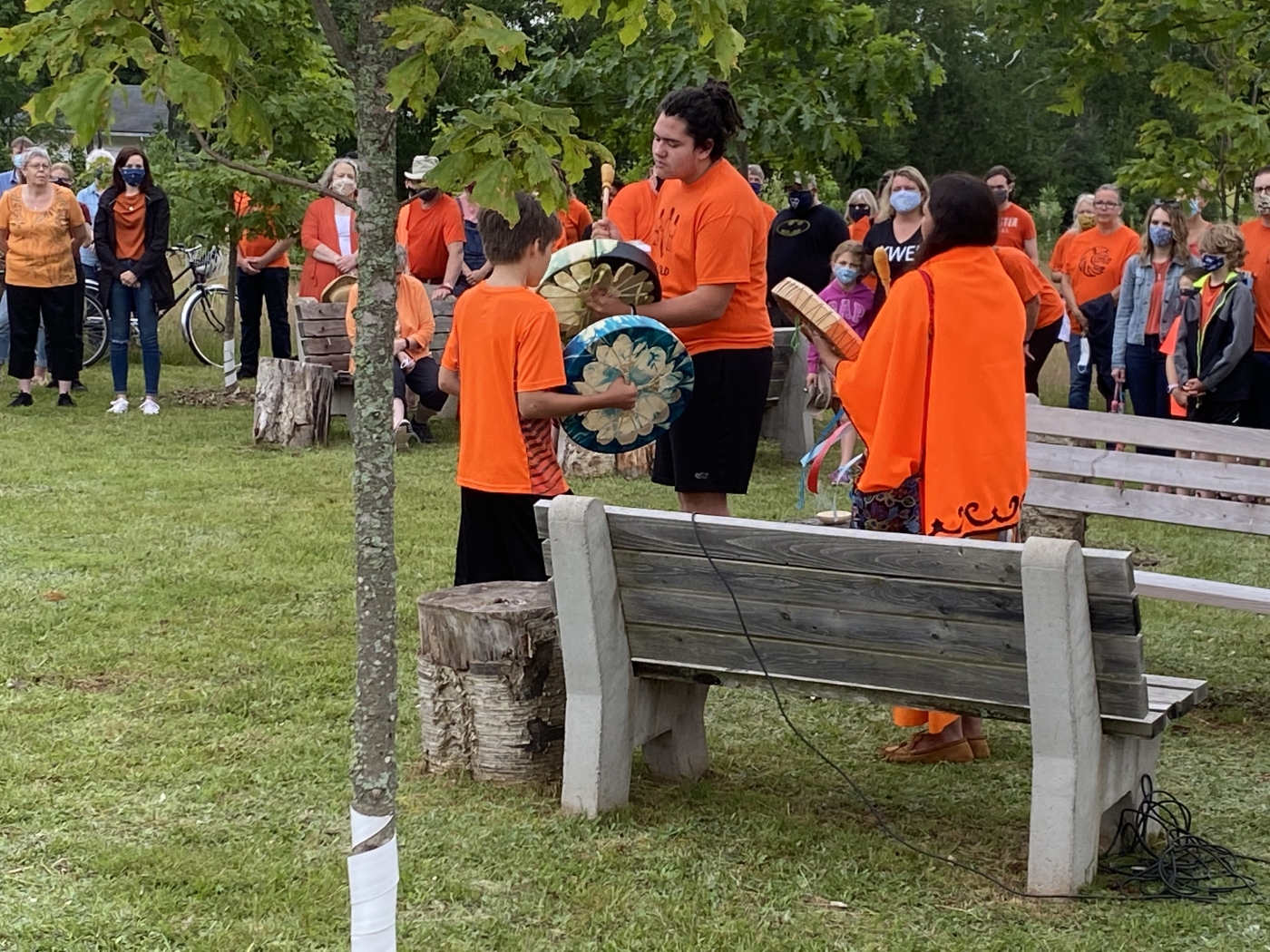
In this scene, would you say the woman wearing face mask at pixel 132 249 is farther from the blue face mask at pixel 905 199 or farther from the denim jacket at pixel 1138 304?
the denim jacket at pixel 1138 304

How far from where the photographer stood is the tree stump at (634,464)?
439 inches

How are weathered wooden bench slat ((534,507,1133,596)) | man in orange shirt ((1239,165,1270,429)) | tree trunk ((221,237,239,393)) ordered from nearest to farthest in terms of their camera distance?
weathered wooden bench slat ((534,507,1133,596)) < man in orange shirt ((1239,165,1270,429)) < tree trunk ((221,237,239,393))

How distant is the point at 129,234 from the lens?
13.0m

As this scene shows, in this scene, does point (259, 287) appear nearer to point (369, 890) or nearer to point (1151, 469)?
point (1151, 469)

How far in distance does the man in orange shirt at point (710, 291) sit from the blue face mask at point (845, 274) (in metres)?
5.24

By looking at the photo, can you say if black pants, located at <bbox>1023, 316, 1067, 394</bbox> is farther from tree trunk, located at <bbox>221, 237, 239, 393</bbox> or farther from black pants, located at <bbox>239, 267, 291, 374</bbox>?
tree trunk, located at <bbox>221, 237, 239, 393</bbox>

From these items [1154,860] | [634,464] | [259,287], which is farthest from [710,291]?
[259,287]

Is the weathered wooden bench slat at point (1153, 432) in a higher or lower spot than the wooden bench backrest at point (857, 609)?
higher

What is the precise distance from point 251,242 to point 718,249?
9459 millimetres

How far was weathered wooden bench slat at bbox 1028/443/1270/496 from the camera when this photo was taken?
6102mm

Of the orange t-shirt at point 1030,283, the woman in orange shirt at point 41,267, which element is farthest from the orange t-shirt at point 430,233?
the orange t-shirt at point 1030,283

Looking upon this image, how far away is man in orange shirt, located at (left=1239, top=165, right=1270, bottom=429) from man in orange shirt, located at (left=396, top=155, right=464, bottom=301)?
19.3 ft

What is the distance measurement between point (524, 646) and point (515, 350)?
1.01 m

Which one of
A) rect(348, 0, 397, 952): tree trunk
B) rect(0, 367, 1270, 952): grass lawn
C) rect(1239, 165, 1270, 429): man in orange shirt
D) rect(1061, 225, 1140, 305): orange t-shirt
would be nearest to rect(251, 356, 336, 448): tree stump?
rect(0, 367, 1270, 952): grass lawn
